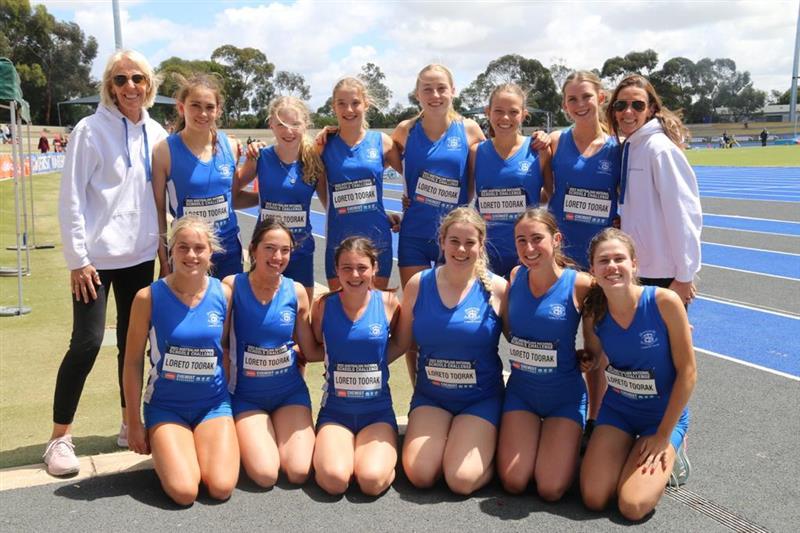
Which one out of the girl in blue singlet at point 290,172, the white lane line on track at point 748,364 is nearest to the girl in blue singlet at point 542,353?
the girl in blue singlet at point 290,172

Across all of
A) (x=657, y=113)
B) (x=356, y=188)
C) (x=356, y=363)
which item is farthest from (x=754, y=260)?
(x=356, y=363)

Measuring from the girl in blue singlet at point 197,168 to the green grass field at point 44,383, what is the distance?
1156mm

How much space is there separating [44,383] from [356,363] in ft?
8.76

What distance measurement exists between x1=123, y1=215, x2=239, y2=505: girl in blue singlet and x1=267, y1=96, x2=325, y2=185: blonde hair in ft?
2.94

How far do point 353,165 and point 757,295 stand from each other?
5456mm

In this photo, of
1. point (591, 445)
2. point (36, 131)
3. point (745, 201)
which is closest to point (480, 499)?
point (591, 445)

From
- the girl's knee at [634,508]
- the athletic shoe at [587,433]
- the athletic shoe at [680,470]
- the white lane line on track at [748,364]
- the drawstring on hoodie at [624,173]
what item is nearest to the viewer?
the girl's knee at [634,508]

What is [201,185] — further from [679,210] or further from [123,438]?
[679,210]

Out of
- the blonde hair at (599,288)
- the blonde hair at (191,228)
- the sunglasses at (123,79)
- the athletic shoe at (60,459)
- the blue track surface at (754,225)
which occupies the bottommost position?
the athletic shoe at (60,459)

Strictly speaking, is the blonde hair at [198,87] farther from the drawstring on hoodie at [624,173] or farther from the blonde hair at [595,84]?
the drawstring on hoodie at [624,173]

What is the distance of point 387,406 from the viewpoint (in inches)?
145

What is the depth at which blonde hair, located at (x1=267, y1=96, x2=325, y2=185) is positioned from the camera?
4219 mm

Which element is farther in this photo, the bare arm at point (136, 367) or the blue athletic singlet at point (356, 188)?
the blue athletic singlet at point (356, 188)

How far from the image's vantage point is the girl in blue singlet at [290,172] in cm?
420
